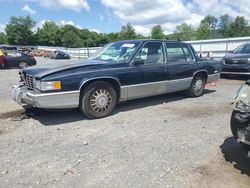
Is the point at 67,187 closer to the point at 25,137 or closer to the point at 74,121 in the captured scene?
the point at 25,137

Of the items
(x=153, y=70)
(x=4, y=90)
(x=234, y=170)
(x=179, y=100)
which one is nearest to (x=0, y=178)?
(x=234, y=170)

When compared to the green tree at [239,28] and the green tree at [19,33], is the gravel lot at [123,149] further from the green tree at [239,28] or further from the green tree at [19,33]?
the green tree at [19,33]

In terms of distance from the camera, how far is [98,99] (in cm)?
611

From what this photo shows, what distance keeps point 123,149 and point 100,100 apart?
183cm

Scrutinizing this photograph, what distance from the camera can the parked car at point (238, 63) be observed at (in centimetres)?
1169

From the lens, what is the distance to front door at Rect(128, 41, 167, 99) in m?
6.66

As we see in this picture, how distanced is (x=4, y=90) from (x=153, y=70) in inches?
225

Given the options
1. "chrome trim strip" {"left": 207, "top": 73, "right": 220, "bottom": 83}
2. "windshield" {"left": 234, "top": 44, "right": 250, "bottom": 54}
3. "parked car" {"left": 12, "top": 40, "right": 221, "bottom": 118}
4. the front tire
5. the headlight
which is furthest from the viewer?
"windshield" {"left": 234, "top": 44, "right": 250, "bottom": 54}

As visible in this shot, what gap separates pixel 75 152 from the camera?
→ 14.5 ft

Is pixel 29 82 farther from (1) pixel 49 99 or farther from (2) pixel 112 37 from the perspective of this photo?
(2) pixel 112 37

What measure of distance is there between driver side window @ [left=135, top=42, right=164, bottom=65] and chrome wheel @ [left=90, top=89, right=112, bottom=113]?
47.1 inches

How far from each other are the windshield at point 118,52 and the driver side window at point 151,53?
0.20 m

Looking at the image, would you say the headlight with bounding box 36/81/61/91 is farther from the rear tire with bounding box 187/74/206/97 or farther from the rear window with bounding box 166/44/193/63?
the rear tire with bounding box 187/74/206/97

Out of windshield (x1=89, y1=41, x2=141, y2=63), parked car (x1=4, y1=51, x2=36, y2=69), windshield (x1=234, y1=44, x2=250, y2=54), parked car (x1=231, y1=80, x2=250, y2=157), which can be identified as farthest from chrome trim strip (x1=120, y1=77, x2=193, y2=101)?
parked car (x1=4, y1=51, x2=36, y2=69)
